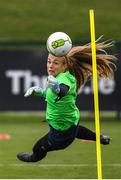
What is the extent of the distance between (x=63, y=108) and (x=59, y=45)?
767 millimetres

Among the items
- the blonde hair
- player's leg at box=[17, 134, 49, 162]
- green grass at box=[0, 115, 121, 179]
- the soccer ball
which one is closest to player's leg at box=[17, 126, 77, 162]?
player's leg at box=[17, 134, 49, 162]

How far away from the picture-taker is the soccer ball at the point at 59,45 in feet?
31.2

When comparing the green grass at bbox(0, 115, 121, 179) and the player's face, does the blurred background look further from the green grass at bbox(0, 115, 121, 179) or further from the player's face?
the player's face

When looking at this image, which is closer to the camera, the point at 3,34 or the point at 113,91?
the point at 113,91

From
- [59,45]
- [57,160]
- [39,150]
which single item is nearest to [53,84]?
[59,45]

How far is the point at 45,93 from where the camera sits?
977 cm

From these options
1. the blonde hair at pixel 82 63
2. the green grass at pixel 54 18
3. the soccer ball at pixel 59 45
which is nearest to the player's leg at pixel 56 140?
the blonde hair at pixel 82 63

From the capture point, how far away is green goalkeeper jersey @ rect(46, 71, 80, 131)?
951 centimetres

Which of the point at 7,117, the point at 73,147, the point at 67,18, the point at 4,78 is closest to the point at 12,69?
the point at 4,78

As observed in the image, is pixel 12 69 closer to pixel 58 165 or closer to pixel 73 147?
pixel 73 147

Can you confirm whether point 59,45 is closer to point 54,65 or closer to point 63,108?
point 54,65

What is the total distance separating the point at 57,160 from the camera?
13.1 m

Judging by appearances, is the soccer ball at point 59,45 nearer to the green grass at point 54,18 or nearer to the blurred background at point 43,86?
the blurred background at point 43,86

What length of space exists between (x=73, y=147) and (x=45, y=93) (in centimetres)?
568
